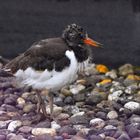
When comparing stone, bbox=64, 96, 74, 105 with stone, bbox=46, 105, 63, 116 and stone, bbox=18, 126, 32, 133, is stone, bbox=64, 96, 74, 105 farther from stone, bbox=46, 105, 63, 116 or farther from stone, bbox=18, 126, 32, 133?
stone, bbox=18, 126, 32, 133

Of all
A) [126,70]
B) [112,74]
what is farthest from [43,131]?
[126,70]

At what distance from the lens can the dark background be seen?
7.02 m

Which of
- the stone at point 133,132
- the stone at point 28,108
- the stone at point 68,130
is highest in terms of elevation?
the stone at point 28,108

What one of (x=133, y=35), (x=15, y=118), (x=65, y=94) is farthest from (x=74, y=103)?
(x=133, y=35)

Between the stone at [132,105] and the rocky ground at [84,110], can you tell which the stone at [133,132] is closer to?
the rocky ground at [84,110]

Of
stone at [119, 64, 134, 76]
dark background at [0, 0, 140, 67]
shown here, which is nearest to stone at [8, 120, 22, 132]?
stone at [119, 64, 134, 76]

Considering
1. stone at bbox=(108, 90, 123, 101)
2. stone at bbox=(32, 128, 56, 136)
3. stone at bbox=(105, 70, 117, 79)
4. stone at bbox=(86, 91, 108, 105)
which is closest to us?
stone at bbox=(32, 128, 56, 136)

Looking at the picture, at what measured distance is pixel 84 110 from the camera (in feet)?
19.4

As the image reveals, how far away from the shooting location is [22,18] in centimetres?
730

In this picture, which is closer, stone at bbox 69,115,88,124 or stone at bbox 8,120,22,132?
stone at bbox 8,120,22,132

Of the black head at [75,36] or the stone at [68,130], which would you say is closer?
the stone at [68,130]

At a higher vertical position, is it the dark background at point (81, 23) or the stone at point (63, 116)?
the dark background at point (81, 23)

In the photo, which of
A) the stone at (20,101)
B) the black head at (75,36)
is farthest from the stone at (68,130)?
the stone at (20,101)

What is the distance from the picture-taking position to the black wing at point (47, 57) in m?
5.32
